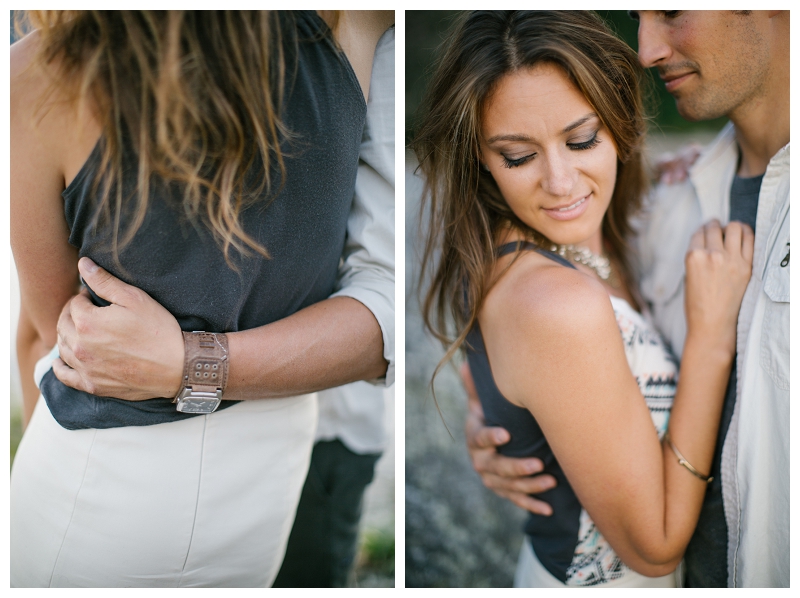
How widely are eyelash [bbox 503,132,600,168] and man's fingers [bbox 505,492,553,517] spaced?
1.08m

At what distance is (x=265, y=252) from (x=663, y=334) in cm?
138

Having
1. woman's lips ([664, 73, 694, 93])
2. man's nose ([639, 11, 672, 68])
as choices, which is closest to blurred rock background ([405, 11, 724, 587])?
woman's lips ([664, 73, 694, 93])

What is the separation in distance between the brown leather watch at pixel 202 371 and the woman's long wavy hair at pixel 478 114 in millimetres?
693

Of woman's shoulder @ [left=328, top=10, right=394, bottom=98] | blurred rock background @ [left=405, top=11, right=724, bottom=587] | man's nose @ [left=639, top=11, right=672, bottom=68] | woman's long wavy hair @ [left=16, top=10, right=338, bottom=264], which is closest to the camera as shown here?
woman's long wavy hair @ [left=16, top=10, right=338, bottom=264]

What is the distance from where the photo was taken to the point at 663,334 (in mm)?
1898

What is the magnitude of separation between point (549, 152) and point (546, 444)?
0.92 meters

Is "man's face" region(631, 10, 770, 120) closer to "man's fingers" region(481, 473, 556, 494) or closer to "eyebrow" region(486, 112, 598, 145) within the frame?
"eyebrow" region(486, 112, 598, 145)

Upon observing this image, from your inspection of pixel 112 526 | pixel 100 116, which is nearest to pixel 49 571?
pixel 112 526

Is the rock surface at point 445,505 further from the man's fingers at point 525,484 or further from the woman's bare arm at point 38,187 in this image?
the woman's bare arm at point 38,187

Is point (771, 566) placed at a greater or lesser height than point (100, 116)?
lesser

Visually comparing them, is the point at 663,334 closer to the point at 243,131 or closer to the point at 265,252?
the point at 265,252

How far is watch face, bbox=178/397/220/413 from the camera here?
1.35 m

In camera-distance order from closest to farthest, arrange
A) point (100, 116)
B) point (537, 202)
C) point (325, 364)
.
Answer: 1. point (100, 116)
2. point (325, 364)
3. point (537, 202)

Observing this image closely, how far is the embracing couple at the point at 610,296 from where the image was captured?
1440mm
